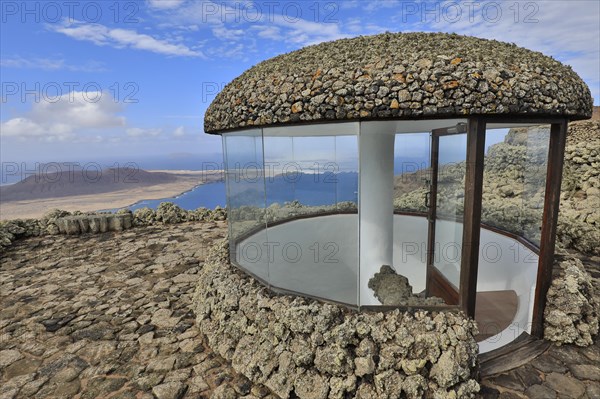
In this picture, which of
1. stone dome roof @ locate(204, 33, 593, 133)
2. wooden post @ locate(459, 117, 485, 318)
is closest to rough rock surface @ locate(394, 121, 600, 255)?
wooden post @ locate(459, 117, 485, 318)

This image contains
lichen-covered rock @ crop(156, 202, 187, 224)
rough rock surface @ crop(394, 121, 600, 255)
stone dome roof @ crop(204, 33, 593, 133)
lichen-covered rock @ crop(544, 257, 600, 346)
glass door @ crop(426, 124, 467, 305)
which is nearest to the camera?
stone dome roof @ crop(204, 33, 593, 133)

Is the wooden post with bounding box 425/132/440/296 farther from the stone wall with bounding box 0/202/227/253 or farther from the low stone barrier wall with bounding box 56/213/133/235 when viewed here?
the low stone barrier wall with bounding box 56/213/133/235

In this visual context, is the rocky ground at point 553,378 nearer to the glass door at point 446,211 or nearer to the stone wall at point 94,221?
the glass door at point 446,211

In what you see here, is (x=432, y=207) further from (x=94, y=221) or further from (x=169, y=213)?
(x=94, y=221)

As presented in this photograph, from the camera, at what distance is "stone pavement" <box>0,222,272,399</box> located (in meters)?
5.21

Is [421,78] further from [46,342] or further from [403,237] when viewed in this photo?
[46,342]

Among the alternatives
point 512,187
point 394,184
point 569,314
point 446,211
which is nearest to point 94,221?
point 394,184

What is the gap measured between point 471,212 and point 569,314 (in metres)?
2.80

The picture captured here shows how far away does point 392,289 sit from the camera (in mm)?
6035

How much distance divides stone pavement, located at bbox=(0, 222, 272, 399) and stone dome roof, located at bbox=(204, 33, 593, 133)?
4.03 meters

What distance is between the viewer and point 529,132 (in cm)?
630

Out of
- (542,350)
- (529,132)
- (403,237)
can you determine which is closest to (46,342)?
(403,237)

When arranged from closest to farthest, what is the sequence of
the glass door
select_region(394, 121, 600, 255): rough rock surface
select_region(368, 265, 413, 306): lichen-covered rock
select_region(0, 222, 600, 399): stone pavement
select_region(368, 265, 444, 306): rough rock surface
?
select_region(0, 222, 600, 399): stone pavement < select_region(368, 265, 444, 306): rough rock surface < the glass door < select_region(368, 265, 413, 306): lichen-covered rock < select_region(394, 121, 600, 255): rough rock surface

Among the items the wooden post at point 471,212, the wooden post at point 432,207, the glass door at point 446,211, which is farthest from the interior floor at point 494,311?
the wooden post at point 471,212
